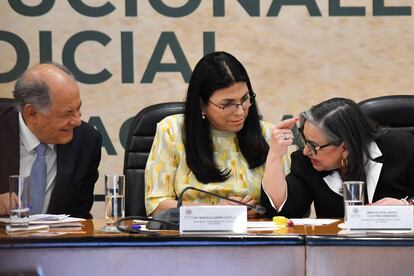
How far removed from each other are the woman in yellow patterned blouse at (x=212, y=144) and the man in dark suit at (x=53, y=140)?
1.12ft

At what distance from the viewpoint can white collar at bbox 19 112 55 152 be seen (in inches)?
144

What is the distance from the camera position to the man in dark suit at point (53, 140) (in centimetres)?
362

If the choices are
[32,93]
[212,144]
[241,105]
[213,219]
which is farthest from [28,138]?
[213,219]

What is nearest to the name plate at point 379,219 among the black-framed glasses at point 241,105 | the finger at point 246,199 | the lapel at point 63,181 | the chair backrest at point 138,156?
the finger at point 246,199

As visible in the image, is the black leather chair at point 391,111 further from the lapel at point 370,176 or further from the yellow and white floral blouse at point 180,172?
the yellow and white floral blouse at point 180,172

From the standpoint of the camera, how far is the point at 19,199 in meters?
2.75

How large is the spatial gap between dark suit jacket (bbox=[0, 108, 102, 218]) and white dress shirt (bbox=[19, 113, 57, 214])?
3cm

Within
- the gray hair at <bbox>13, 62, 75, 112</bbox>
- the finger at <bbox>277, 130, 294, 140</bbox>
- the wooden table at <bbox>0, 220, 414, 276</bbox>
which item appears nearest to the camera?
the wooden table at <bbox>0, 220, 414, 276</bbox>

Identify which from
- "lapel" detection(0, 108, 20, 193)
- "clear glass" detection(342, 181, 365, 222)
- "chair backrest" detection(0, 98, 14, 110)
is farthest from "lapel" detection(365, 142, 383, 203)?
"chair backrest" detection(0, 98, 14, 110)

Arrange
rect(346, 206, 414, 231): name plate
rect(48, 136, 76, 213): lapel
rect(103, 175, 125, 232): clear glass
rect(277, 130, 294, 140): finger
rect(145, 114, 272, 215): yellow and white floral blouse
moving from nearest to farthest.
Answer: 1. rect(346, 206, 414, 231): name plate
2. rect(103, 175, 125, 232): clear glass
3. rect(277, 130, 294, 140): finger
4. rect(145, 114, 272, 215): yellow and white floral blouse
5. rect(48, 136, 76, 213): lapel

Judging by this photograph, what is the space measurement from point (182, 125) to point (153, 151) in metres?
0.17

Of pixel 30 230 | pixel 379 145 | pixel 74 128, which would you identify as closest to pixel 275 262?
pixel 30 230

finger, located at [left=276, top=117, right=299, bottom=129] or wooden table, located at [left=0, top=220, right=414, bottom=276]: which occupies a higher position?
finger, located at [left=276, top=117, right=299, bottom=129]

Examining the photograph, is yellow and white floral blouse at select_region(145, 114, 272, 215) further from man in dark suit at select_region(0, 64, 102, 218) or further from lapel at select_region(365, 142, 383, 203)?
lapel at select_region(365, 142, 383, 203)
